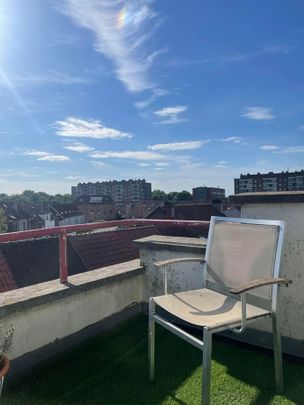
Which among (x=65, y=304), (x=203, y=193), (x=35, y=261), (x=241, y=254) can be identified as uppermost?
→ (x=203, y=193)

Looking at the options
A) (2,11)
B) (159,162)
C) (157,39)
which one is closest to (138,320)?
(2,11)

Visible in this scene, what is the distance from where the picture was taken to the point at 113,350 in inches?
97.6

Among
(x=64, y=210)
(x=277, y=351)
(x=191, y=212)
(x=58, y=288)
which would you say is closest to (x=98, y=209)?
(x=64, y=210)

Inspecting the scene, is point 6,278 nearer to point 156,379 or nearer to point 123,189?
point 156,379

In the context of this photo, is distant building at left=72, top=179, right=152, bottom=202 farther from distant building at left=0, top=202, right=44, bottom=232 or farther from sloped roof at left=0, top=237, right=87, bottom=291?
sloped roof at left=0, top=237, right=87, bottom=291

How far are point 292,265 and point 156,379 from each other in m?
1.16

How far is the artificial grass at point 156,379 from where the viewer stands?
6.15 feet

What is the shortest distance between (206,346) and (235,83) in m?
13.9

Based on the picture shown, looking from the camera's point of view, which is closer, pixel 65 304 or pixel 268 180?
pixel 65 304

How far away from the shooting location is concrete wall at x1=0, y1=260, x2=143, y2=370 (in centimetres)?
212

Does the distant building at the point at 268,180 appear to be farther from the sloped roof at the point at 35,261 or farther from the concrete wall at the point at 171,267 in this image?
the concrete wall at the point at 171,267

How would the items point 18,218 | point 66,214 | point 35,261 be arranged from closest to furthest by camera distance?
point 35,261, point 18,218, point 66,214

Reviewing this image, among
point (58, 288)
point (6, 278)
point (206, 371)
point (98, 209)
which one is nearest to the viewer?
point (206, 371)

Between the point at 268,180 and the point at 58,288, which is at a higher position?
the point at 268,180
